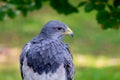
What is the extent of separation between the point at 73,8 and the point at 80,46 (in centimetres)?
848

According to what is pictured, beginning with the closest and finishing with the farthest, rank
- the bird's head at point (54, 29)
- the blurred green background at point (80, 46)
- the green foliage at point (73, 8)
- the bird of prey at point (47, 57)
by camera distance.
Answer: the bird of prey at point (47, 57)
the bird's head at point (54, 29)
the green foliage at point (73, 8)
the blurred green background at point (80, 46)

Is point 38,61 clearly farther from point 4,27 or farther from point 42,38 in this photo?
point 4,27

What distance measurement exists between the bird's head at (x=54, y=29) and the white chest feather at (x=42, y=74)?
343mm

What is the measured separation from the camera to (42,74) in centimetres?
606

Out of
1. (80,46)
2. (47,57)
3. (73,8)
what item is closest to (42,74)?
(47,57)

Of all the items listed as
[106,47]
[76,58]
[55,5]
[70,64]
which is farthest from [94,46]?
[70,64]

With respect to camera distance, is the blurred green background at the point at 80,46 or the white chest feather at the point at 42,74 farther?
the blurred green background at the point at 80,46

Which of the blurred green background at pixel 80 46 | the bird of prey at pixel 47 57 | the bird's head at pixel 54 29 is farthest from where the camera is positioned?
the blurred green background at pixel 80 46

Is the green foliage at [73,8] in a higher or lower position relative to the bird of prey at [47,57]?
higher

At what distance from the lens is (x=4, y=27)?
19.7 metres

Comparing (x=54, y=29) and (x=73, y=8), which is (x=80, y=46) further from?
(x=54, y=29)

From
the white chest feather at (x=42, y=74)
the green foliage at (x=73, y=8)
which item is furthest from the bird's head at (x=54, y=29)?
the green foliage at (x=73, y=8)

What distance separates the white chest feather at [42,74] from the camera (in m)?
6.06

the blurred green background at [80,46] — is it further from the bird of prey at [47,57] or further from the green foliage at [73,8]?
the bird of prey at [47,57]
